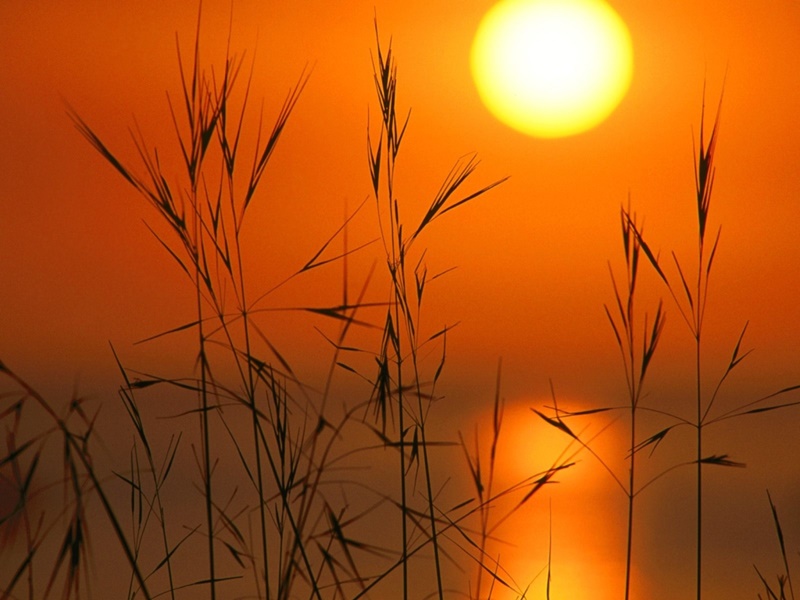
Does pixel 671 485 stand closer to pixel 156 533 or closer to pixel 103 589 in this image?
pixel 156 533

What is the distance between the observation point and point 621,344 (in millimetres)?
1633

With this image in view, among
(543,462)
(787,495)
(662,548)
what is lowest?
(662,548)

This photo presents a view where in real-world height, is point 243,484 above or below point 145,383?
above

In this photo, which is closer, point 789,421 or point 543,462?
point 543,462

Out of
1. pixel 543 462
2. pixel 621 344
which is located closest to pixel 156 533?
pixel 621 344

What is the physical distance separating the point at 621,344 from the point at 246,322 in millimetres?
646

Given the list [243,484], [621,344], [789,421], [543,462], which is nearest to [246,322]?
[621,344]

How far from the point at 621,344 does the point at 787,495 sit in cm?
1081

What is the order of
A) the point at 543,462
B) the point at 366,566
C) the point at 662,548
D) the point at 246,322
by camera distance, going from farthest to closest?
the point at 543,462, the point at 662,548, the point at 366,566, the point at 246,322

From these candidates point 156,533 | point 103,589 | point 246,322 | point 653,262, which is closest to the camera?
point 246,322

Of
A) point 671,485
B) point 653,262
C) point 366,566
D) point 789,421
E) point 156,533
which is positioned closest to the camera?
point 653,262

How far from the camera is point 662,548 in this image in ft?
29.0

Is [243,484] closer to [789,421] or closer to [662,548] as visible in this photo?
A: [662,548]

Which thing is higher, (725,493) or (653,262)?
(725,493)
